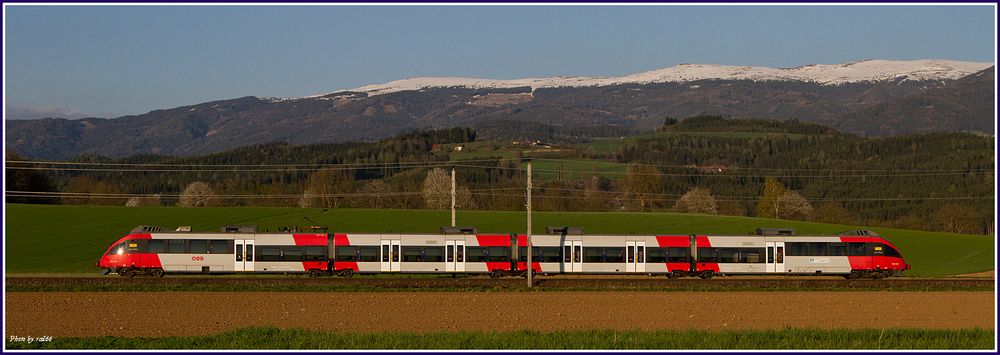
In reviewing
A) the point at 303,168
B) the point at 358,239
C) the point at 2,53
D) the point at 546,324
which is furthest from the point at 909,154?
the point at 2,53

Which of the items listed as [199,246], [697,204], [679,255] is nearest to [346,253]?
[199,246]

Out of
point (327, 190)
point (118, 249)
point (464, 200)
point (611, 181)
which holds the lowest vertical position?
point (118, 249)

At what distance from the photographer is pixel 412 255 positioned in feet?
185

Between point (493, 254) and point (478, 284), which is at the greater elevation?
point (493, 254)

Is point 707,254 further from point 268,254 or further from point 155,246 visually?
point 155,246

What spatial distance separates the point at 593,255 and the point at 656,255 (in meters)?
3.39

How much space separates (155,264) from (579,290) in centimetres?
2209

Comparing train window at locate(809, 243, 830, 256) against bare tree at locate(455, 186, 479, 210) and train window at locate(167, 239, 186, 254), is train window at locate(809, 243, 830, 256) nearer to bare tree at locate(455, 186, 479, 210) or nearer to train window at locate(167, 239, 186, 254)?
train window at locate(167, 239, 186, 254)

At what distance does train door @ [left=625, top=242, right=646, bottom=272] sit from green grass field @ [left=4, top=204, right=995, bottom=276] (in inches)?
826

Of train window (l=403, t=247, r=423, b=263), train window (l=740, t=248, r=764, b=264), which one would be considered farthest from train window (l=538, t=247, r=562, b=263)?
train window (l=740, t=248, r=764, b=264)

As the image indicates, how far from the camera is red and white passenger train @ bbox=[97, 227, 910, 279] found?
55.1 meters

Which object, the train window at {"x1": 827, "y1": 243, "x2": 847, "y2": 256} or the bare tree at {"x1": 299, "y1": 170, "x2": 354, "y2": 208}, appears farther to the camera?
the bare tree at {"x1": 299, "y1": 170, "x2": 354, "y2": 208}

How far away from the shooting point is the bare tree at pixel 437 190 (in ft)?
390

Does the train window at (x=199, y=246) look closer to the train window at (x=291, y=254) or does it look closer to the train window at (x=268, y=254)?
the train window at (x=268, y=254)
